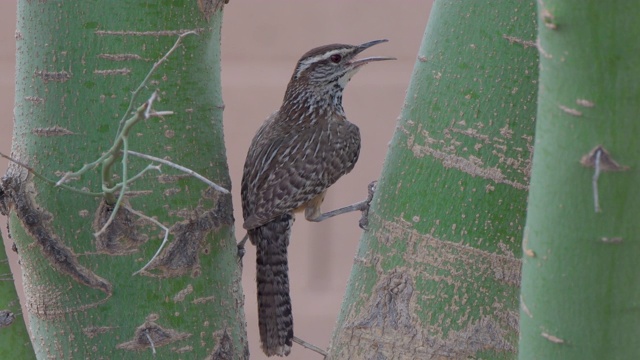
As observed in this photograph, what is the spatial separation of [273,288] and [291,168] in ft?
1.27

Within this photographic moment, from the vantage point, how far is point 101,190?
1633 mm

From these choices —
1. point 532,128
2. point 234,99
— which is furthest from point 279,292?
point 234,99

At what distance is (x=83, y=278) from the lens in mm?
1642

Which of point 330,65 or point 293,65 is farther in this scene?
point 293,65

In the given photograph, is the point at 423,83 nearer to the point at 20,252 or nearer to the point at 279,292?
the point at 20,252

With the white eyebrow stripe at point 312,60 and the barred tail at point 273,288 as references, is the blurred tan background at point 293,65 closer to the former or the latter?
the white eyebrow stripe at point 312,60

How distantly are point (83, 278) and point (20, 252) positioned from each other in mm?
144

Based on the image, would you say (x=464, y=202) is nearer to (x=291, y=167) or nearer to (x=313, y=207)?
(x=291, y=167)

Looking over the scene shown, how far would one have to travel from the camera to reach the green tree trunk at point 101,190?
5.39ft

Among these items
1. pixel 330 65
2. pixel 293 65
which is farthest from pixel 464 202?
pixel 293 65

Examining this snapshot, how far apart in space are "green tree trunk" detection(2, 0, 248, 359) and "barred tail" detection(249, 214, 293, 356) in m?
0.74

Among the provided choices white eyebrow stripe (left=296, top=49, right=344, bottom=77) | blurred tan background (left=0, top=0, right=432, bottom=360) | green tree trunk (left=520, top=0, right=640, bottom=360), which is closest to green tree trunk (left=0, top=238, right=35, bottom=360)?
green tree trunk (left=520, top=0, right=640, bottom=360)

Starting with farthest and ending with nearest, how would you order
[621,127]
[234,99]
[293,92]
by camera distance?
[234,99] < [293,92] < [621,127]

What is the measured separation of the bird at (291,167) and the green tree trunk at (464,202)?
66 cm
